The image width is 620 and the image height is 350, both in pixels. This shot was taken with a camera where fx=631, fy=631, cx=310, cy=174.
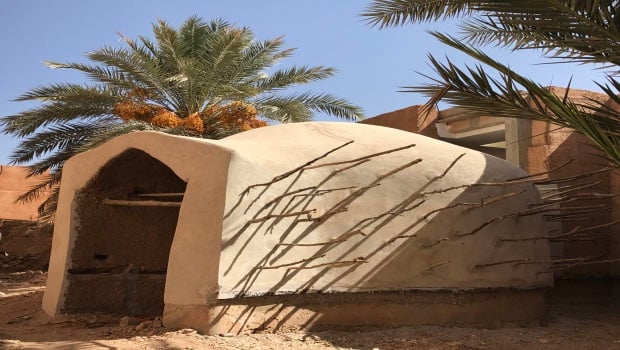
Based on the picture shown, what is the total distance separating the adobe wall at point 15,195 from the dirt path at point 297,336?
12.7 metres

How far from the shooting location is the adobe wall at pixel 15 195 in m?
19.3

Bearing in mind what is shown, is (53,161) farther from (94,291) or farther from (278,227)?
(278,227)

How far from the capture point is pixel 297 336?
5.61m

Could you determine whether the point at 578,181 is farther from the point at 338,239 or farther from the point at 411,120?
the point at 338,239

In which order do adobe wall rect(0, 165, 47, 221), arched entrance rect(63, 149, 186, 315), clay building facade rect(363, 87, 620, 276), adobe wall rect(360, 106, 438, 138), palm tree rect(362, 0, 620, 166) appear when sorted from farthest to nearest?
adobe wall rect(0, 165, 47, 221) < adobe wall rect(360, 106, 438, 138) < clay building facade rect(363, 87, 620, 276) < arched entrance rect(63, 149, 186, 315) < palm tree rect(362, 0, 620, 166)

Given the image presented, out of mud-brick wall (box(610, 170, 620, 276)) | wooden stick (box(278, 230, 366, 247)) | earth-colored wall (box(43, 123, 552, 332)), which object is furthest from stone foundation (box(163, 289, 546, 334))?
mud-brick wall (box(610, 170, 620, 276))

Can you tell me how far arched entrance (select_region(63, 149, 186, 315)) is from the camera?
284 inches

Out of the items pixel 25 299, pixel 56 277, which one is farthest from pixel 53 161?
pixel 56 277

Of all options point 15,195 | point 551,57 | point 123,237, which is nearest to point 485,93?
point 551,57

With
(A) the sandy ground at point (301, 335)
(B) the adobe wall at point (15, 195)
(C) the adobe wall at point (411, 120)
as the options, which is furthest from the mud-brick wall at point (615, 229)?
(B) the adobe wall at point (15, 195)

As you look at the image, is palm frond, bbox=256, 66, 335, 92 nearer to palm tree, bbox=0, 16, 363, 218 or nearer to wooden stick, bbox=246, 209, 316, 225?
palm tree, bbox=0, 16, 363, 218

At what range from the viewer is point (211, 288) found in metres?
5.36

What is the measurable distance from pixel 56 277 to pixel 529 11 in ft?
18.8

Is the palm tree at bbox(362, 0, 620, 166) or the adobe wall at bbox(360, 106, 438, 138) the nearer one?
the palm tree at bbox(362, 0, 620, 166)
